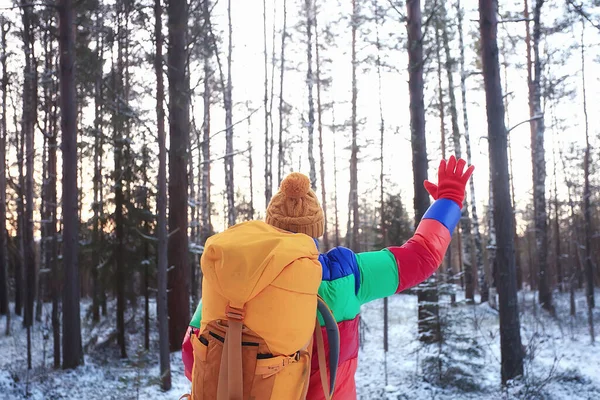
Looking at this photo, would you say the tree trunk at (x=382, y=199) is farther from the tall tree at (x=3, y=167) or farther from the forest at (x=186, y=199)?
the tall tree at (x=3, y=167)

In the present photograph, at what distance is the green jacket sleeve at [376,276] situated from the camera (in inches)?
66.1

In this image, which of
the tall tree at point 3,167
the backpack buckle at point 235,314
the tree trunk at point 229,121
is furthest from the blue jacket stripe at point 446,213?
the tree trunk at point 229,121

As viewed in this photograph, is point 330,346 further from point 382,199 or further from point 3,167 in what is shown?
point 3,167

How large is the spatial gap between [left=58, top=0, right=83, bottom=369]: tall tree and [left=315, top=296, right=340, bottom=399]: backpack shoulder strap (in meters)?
8.57

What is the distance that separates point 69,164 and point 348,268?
8653mm

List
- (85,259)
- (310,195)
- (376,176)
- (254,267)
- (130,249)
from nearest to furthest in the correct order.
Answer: (254,267)
(310,195)
(130,249)
(85,259)
(376,176)

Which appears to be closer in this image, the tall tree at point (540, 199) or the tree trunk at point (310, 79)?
the tall tree at point (540, 199)

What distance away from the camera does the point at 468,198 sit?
18.2 metres

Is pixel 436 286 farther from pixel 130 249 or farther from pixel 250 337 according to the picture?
pixel 130 249

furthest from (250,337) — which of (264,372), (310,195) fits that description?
(310,195)

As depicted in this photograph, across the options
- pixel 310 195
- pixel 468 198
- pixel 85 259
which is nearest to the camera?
pixel 310 195

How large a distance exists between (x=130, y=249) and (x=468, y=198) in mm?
13223

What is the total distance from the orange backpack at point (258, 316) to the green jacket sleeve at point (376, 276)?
12.2 inches

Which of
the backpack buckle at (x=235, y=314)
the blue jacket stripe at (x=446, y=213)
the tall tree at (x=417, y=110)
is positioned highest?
the tall tree at (x=417, y=110)
